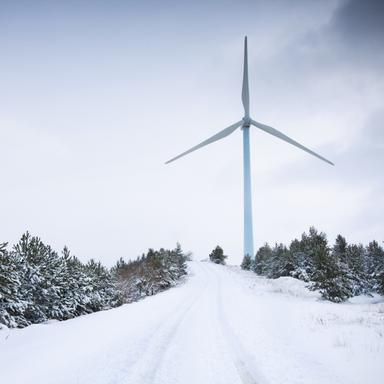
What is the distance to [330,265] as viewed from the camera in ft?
88.0

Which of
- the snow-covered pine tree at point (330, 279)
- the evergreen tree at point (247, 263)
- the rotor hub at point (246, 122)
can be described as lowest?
the evergreen tree at point (247, 263)

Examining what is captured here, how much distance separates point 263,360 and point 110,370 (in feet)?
12.1

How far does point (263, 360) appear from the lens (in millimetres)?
7070

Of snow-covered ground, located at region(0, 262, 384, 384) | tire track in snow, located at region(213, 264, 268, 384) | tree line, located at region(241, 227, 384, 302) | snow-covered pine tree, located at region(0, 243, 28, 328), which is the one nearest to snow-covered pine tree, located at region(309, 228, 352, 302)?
tree line, located at region(241, 227, 384, 302)

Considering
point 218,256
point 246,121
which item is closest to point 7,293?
point 246,121

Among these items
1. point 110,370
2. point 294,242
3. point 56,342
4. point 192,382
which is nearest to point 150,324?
point 56,342

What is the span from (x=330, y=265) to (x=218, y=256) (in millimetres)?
100777

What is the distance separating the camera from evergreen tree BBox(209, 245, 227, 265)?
408 ft

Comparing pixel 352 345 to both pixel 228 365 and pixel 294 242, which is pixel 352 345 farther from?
pixel 294 242

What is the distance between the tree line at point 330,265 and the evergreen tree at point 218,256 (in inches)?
2054

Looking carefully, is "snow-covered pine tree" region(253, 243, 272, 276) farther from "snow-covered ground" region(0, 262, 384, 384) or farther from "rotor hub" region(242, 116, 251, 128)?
"snow-covered ground" region(0, 262, 384, 384)

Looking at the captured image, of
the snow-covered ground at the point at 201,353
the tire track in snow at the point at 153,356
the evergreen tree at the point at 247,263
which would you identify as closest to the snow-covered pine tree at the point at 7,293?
the snow-covered ground at the point at 201,353

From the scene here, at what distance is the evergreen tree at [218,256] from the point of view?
408ft

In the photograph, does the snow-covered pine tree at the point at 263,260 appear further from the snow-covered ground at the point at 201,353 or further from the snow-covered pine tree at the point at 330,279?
the snow-covered ground at the point at 201,353
